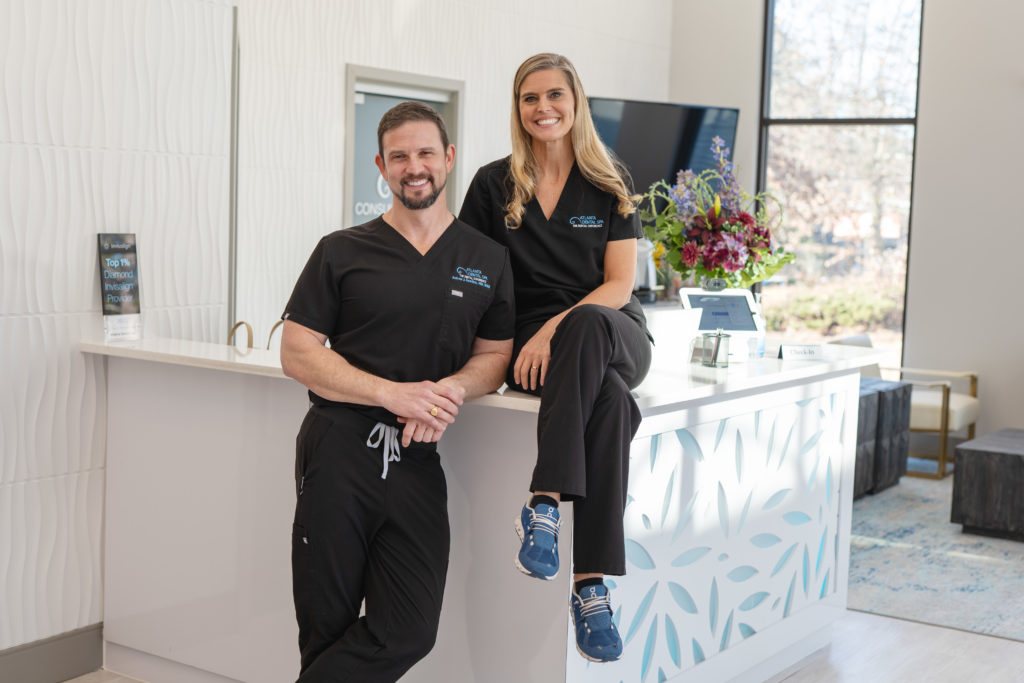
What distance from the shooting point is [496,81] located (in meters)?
6.59

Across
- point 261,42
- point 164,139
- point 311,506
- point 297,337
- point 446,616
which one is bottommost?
point 446,616

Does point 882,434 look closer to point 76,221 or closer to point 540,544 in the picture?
point 540,544

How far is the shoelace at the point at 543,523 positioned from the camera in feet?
7.87

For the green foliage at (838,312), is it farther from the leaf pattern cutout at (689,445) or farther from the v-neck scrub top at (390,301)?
the v-neck scrub top at (390,301)

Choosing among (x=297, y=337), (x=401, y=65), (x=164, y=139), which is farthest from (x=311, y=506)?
(x=401, y=65)

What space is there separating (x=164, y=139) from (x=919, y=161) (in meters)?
5.44

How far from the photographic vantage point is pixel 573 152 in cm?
290

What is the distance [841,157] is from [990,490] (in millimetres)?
3142

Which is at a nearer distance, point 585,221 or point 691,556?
point 585,221

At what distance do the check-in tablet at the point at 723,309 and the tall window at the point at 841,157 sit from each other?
4427 mm

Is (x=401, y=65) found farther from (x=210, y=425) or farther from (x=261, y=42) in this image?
(x=210, y=425)

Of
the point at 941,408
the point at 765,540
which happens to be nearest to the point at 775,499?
the point at 765,540

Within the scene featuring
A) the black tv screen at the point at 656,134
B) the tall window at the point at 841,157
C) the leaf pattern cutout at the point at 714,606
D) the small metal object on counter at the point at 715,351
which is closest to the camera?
the leaf pattern cutout at the point at 714,606

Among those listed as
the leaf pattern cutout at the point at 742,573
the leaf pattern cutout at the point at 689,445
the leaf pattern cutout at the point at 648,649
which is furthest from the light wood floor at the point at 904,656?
the leaf pattern cutout at the point at 689,445
